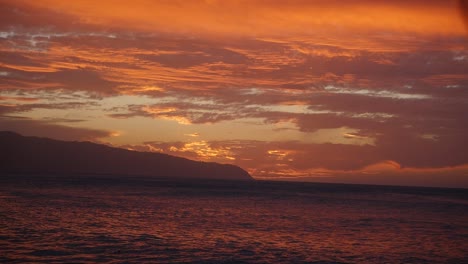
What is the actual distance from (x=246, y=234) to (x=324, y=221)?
1480cm

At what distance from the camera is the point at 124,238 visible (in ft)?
106

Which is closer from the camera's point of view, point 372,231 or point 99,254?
point 99,254

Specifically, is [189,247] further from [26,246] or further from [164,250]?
[26,246]

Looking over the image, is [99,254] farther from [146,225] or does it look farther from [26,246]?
[146,225]

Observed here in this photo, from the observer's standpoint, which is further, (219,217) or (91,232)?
(219,217)

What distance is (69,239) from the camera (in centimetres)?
3102

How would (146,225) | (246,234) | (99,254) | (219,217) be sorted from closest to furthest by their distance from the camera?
(99,254)
(246,234)
(146,225)
(219,217)

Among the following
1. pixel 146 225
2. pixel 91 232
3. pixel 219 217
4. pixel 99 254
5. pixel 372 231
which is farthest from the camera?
pixel 219 217

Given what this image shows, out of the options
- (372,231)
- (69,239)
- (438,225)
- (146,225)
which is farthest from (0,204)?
(438,225)

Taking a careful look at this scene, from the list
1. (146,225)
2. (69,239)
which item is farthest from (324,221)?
(69,239)

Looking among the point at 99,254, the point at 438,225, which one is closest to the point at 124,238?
the point at 99,254

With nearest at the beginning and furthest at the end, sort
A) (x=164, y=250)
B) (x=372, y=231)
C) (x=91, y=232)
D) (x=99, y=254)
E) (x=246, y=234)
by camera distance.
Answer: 1. (x=99, y=254)
2. (x=164, y=250)
3. (x=91, y=232)
4. (x=246, y=234)
5. (x=372, y=231)

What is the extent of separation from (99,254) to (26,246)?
171 inches

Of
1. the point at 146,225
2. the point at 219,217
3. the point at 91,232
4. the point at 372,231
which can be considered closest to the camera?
the point at 91,232
